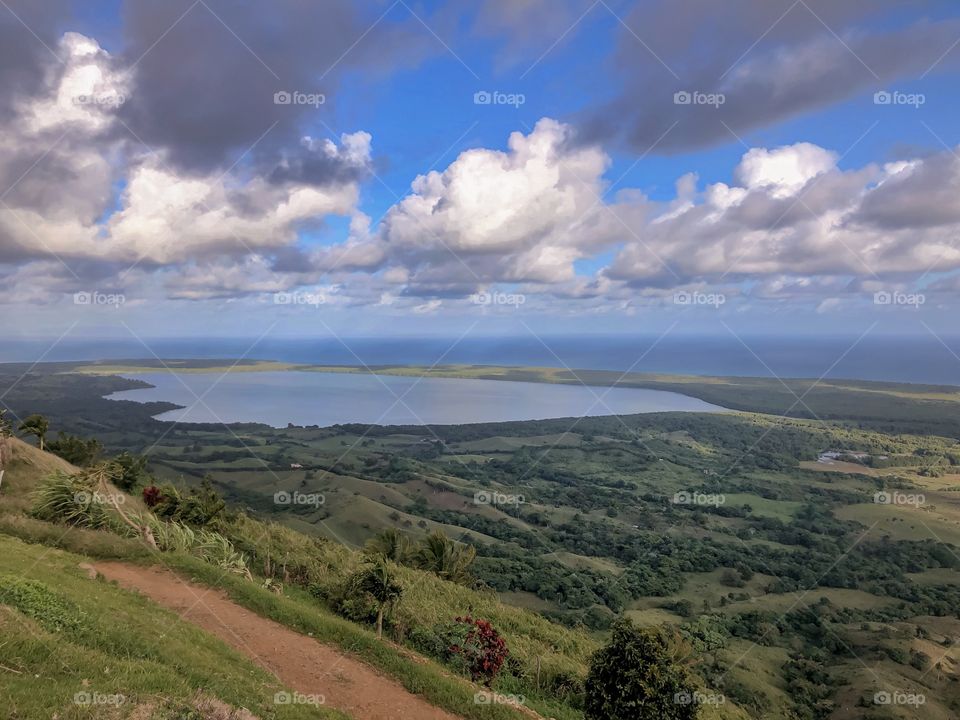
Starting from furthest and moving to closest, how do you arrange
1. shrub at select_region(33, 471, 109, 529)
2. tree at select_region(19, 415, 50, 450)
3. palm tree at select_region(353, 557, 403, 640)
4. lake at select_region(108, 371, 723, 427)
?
lake at select_region(108, 371, 723, 427) → tree at select_region(19, 415, 50, 450) → shrub at select_region(33, 471, 109, 529) → palm tree at select_region(353, 557, 403, 640)

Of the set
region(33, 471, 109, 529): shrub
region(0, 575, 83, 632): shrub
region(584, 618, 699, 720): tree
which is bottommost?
region(584, 618, 699, 720): tree

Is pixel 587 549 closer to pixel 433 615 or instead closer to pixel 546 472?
pixel 546 472

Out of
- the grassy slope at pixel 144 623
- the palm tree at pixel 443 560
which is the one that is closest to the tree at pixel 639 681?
the grassy slope at pixel 144 623

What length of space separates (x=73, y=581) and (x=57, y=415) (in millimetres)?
76530

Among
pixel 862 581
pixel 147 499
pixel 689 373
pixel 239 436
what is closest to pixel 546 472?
pixel 862 581

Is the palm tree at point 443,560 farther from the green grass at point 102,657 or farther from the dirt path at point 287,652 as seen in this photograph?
the green grass at point 102,657

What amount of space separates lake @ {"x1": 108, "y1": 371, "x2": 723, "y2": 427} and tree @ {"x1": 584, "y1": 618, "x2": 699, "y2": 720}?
3478 inches

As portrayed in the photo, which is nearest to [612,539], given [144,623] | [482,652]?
[482,652]

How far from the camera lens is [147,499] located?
1470 cm

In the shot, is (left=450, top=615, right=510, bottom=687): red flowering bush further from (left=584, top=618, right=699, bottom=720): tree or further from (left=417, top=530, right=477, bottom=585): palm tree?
(left=417, top=530, right=477, bottom=585): palm tree

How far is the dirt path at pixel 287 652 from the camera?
7.33m

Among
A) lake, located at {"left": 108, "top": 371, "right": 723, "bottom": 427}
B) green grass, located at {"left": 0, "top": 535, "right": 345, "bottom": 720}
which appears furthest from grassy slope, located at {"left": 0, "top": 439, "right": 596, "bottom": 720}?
lake, located at {"left": 108, "top": 371, "right": 723, "bottom": 427}

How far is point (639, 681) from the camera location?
282 inches

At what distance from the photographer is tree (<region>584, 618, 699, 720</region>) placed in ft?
23.4
